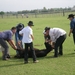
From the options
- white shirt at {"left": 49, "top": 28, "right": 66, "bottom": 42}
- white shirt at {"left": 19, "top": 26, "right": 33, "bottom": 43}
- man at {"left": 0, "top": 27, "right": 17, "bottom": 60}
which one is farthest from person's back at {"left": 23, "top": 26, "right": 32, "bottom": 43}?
white shirt at {"left": 49, "top": 28, "right": 66, "bottom": 42}

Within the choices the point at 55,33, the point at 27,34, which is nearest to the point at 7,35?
the point at 27,34

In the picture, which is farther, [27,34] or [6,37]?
[6,37]

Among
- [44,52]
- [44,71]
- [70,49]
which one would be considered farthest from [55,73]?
[70,49]

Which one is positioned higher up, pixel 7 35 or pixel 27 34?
pixel 27 34

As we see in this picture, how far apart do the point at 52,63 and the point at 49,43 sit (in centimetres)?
171

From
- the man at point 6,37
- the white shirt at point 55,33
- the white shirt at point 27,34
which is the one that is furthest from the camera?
the white shirt at point 55,33

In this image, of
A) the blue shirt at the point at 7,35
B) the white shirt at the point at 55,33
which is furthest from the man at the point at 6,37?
the white shirt at the point at 55,33

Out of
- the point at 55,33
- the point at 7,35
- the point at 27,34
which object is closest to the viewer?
the point at 27,34

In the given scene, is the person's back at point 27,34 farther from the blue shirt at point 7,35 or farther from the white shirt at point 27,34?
the blue shirt at point 7,35

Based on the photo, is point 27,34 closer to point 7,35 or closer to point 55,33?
point 7,35

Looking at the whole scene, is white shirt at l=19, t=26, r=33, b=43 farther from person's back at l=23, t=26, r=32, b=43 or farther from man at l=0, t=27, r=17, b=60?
man at l=0, t=27, r=17, b=60

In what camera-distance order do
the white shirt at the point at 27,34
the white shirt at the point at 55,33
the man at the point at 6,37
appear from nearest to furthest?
the white shirt at the point at 27,34 < the man at the point at 6,37 < the white shirt at the point at 55,33

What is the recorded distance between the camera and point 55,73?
739 centimetres

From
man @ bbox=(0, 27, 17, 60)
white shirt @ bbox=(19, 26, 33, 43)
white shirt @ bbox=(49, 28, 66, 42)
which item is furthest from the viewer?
white shirt @ bbox=(49, 28, 66, 42)
